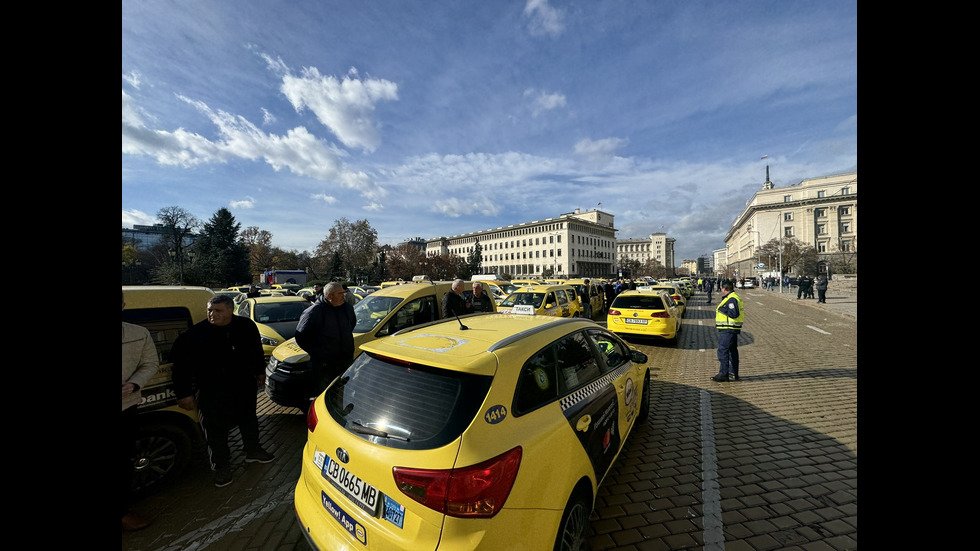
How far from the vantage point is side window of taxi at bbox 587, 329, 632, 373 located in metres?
3.51

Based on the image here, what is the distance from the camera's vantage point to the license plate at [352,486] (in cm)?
192

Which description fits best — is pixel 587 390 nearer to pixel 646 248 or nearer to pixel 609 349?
pixel 609 349

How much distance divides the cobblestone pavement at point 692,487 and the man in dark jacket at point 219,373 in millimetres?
502

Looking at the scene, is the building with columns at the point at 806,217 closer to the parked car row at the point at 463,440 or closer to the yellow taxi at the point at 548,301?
the yellow taxi at the point at 548,301

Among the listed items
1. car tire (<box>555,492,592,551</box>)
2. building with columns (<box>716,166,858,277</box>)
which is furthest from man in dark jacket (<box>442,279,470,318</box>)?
building with columns (<box>716,166,858,277</box>)

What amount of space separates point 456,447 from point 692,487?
2933 millimetres

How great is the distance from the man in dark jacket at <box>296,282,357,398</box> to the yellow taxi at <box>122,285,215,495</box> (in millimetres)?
1128

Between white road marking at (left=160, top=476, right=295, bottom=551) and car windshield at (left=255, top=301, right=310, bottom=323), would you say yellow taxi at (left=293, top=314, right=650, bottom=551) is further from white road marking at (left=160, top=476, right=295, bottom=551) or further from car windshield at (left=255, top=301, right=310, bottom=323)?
car windshield at (left=255, top=301, right=310, bottom=323)

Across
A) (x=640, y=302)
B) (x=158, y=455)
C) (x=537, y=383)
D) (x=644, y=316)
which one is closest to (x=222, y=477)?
(x=158, y=455)

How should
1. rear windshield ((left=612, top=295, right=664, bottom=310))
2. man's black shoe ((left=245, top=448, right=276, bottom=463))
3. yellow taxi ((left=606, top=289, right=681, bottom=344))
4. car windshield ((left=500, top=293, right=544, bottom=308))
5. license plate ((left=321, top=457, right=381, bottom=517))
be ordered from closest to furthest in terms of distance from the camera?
license plate ((left=321, top=457, right=381, bottom=517)) → man's black shoe ((left=245, top=448, right=276, bottom=463)) → yellow taxi ((left=606, top=289, right=681, bottom=344)) → rear windshield ((left=612, top=295, right=664, bottom=310)) → car windshield ((left=500, top=293, right=544, bottom=308))

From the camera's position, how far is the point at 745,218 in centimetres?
9919
